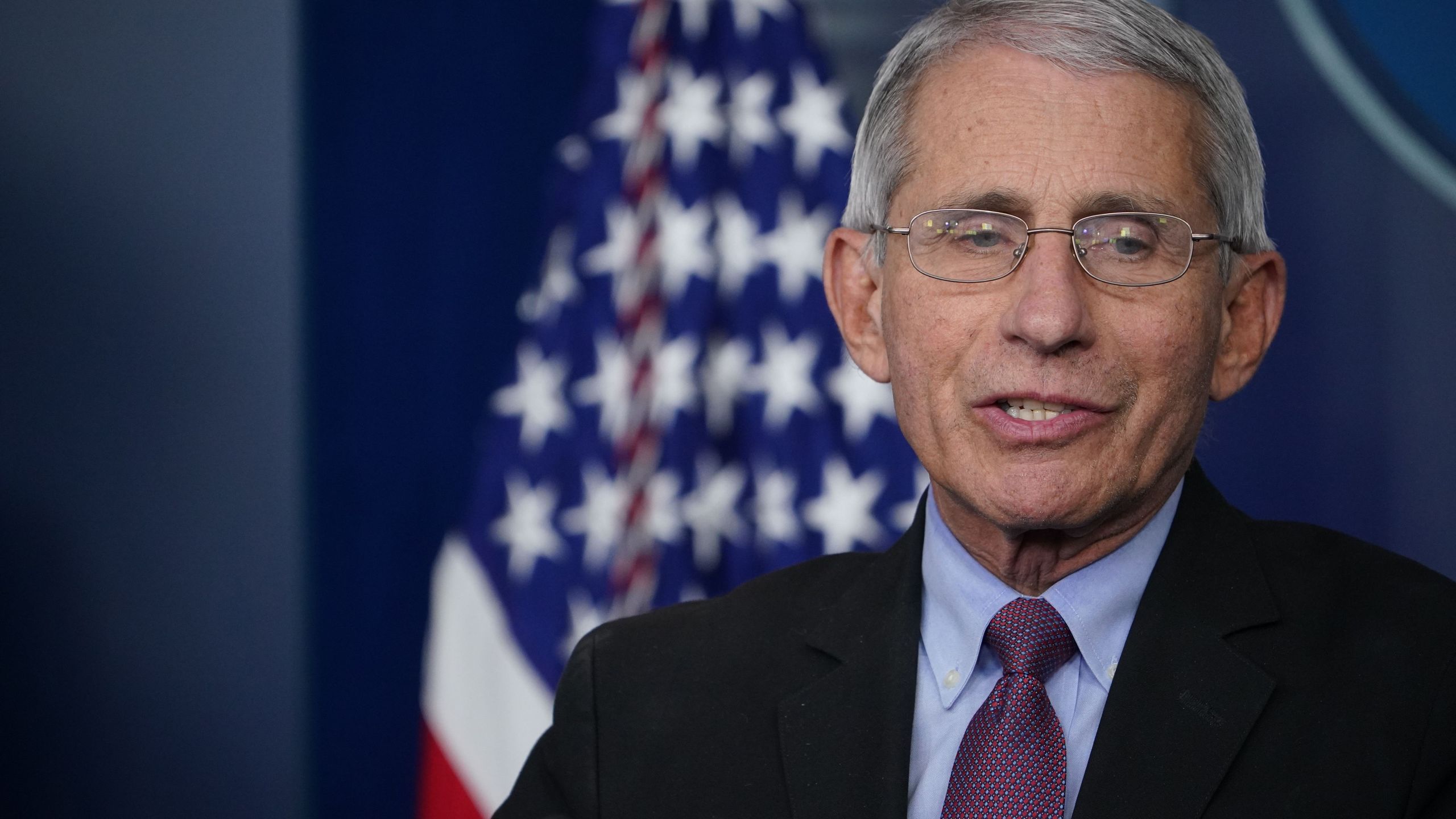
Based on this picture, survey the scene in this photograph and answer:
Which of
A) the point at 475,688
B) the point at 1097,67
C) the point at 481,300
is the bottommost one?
the point at 475,688

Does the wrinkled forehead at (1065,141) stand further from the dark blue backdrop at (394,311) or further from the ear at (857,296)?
the dark blue backdrop at (394,311)

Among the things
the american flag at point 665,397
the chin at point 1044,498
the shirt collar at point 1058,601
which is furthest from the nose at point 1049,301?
the american flag at point 665,397

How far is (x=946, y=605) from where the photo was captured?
1.59 metres

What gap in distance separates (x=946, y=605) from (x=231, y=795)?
6.55 feet

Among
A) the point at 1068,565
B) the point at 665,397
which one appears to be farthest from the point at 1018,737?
the point at 665,397

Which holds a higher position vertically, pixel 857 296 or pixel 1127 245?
pixel 1127 245

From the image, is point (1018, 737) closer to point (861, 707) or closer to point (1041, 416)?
point (861, 707)

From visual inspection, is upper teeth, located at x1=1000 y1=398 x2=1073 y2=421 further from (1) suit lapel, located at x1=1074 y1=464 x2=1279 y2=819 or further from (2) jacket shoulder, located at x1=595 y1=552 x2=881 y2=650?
(2) jacket shoulder, located at x1=595 y1=552 x2=881 y2=650

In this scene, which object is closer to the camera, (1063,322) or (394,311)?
(1063,322)

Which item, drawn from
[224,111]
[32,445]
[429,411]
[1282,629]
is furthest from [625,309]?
A: [1282,629]

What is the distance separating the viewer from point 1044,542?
1558mm

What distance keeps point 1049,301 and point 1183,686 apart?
43cm

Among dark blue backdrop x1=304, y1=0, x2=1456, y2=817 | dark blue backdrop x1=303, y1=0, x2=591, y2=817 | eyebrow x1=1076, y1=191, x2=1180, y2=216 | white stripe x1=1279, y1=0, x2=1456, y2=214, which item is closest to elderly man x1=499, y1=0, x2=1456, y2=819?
eyebrow x1=1076, y1=191, x2=1180, y2=216

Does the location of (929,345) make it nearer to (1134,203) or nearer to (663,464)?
(1134,203)
